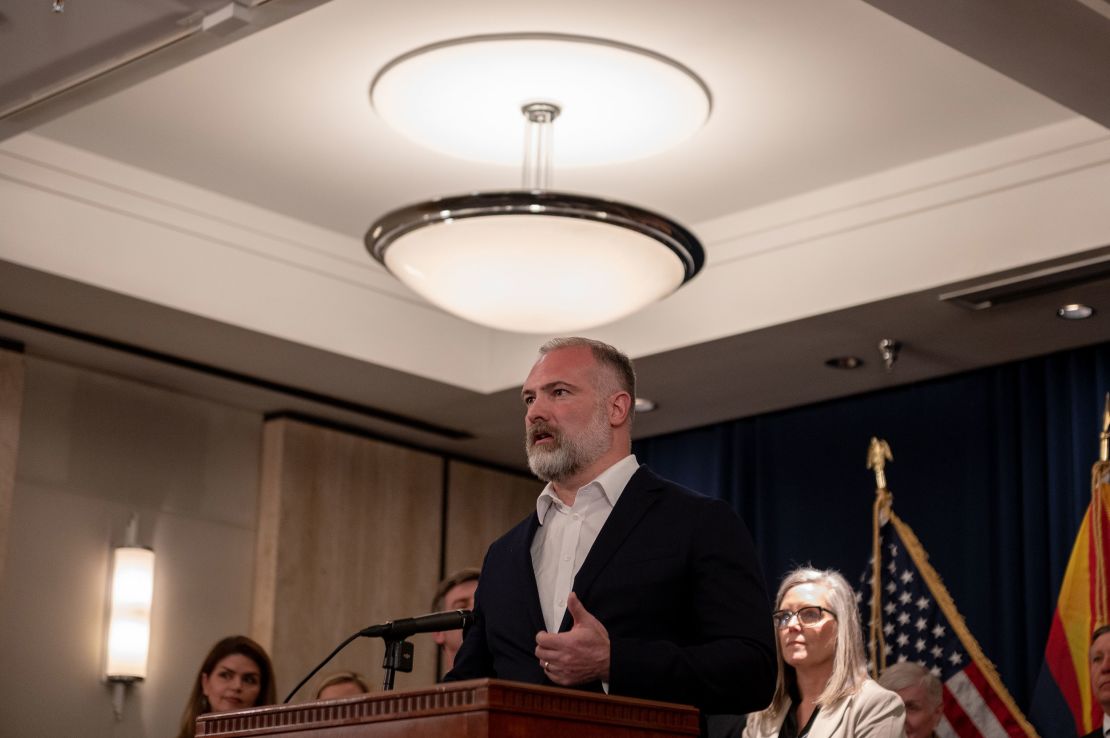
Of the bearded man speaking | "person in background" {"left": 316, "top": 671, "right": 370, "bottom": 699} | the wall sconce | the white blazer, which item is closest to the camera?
the bearded man speaking

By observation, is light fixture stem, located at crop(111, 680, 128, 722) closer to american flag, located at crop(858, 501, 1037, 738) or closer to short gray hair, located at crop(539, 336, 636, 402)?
american flag, located at crop(858, 501, 1037, 738)

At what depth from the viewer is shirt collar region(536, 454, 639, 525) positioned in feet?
8.55

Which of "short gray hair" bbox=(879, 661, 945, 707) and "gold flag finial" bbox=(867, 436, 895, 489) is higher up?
"gold flag finial" bbox=(867, 436, 895, 489)

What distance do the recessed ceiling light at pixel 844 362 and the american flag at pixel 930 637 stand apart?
585 millimetres

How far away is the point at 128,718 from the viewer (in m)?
6.52

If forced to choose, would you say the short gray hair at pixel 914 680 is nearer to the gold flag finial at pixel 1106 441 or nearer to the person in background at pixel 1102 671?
the person in background at pixel 1102 671

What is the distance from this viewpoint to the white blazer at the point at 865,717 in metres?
4.09

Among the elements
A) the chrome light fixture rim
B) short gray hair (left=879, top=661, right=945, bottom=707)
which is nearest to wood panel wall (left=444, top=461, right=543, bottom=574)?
short gray hair (left=879, top=661, right=945, bottom=707)

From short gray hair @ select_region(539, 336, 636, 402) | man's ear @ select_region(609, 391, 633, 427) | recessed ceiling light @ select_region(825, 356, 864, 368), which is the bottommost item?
man's ear @ select_region(609, 391, 633, 427)

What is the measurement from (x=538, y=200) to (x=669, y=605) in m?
2.63

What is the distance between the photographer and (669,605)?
2.47 meters

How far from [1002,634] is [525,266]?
2.57m

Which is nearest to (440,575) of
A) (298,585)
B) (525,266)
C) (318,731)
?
(298,585)

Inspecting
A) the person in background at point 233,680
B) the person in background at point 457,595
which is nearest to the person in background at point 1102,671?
the person in background at point 457,595
